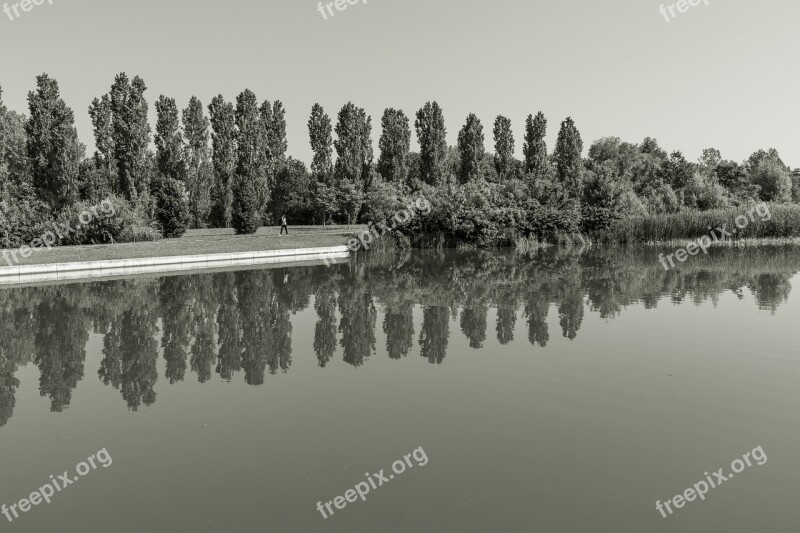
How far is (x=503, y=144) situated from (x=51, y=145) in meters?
36.0

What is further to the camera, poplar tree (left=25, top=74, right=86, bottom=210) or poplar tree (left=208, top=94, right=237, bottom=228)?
poplar tree (left=208, top=94, right=237, bottom=228)

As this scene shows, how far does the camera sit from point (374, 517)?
4324mm

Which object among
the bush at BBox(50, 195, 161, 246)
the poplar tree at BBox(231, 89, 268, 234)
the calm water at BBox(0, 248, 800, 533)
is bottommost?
the calm water at BBox(0, 248, 800, 533)

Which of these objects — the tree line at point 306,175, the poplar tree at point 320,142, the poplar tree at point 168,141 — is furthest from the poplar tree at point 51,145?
the poplar tree at point 320,142

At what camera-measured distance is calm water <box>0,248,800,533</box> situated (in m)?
4.41

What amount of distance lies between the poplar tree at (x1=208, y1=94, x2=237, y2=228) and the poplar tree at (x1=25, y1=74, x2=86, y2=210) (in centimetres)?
1646

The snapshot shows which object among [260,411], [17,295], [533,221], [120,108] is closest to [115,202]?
[120,108]

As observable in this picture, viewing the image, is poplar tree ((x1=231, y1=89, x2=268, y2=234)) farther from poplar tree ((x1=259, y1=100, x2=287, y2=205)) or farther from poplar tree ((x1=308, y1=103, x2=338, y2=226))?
poplar tree ((x1=308, y1=103, x2=338, y2=226))

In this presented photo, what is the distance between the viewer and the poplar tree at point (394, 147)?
1945 inches

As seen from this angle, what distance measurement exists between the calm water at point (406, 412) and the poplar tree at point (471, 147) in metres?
38.1

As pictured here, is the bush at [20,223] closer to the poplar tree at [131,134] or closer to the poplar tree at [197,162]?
the poplar tree at [131,134]

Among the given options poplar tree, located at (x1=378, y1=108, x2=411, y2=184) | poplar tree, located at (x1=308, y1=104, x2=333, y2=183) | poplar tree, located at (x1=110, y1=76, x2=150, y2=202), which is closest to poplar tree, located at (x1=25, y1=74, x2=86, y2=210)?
poplar tree, located at (x1=110, y1=76, x2=150, y2=202)

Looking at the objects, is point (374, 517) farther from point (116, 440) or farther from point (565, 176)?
point (565, 176)

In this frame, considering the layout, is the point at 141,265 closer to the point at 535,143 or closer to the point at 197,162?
the point at 197,162
